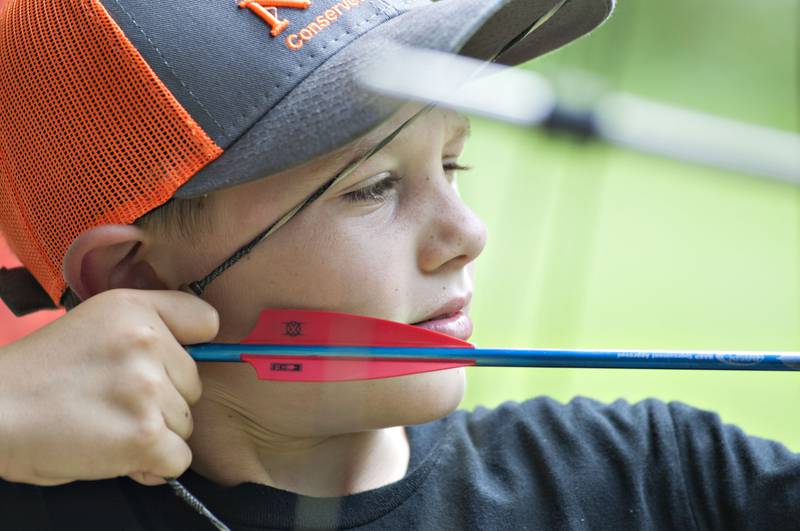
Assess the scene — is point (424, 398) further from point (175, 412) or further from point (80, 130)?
point (80, 130)

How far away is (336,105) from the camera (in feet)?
2.39

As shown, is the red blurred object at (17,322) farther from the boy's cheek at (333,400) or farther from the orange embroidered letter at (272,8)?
the orange embroidered letter at (272,8)

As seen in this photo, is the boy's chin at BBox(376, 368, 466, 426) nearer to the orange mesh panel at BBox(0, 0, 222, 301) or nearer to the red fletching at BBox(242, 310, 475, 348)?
the red fletching at BBox(242, 310, 475, 348)

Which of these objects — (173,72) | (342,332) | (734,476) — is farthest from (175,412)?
(734,476)

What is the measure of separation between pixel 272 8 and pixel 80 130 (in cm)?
16

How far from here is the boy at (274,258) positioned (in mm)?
762

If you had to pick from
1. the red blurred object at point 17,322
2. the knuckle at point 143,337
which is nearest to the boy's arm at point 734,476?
the knuckle at point 143,337

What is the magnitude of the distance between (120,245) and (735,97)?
6.44 ft

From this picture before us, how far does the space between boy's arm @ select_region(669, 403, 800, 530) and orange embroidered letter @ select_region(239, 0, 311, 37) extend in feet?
1.43

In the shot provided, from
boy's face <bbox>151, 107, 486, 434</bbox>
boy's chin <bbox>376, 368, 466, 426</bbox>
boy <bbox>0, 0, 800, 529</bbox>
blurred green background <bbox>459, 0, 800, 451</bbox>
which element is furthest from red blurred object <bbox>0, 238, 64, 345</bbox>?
blurred green background <bbox>459, 0, 800, 451</bbox>

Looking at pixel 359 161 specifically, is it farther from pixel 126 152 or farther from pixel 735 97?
pixel 735 97

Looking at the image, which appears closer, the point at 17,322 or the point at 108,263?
the point at 108,263

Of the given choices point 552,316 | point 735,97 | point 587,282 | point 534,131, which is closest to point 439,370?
point 552,316

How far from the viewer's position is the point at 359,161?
0.78m
